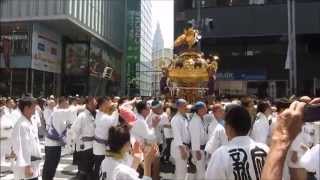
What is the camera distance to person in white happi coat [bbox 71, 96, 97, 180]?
9.76m

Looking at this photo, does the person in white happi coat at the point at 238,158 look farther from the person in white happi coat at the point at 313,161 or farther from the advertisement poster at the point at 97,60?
the advertisement poster at the point at 97,60

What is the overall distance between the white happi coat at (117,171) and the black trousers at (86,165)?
5.08 metres

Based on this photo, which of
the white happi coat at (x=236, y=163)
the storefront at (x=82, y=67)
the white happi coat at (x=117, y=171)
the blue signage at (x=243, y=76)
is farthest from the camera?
the storefront at (x=82, y=67)

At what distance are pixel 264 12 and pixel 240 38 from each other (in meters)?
2.66

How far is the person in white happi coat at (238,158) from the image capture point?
389cm

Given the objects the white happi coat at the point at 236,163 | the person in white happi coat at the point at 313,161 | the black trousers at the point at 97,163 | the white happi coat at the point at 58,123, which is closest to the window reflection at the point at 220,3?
the white happi coat at the point at 58,123

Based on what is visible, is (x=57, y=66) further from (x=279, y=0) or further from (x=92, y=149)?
(x=92, y=149)

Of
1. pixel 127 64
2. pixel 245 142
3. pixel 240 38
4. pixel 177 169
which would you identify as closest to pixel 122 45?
pixel 127 64

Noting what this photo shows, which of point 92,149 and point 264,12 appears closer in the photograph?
point 92,149

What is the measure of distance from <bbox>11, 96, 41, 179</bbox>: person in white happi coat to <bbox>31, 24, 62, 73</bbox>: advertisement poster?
88.0ft

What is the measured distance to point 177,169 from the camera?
10.7m

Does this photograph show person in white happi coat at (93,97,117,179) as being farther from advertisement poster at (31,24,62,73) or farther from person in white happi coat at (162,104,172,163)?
advertisement poster at (31,24,62,73)

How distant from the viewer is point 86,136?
32.0ft

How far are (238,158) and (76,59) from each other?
38.5 m
